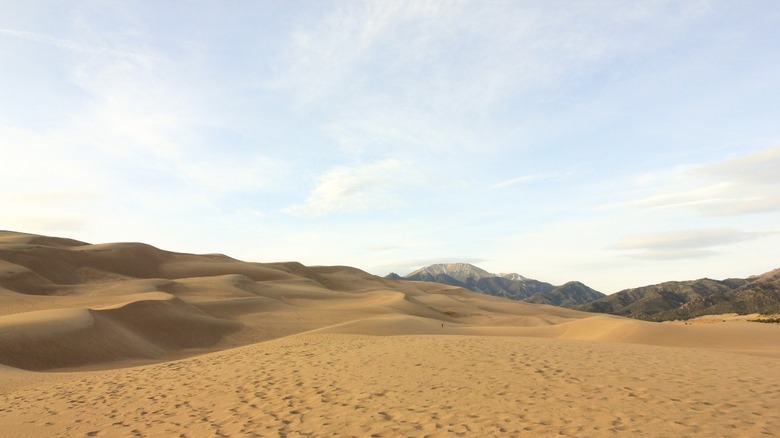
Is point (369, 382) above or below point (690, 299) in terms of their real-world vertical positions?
below

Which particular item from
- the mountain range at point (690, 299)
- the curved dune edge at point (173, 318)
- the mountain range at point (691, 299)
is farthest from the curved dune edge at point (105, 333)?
the mountain range at point (690, 299)

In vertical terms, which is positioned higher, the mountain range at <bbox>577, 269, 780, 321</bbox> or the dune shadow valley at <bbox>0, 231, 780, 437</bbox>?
the mountain range at <bbox>577, 269, 780, 321</bbox>

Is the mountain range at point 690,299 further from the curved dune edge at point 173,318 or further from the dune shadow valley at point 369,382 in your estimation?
the dune shadow valley at point 369,382

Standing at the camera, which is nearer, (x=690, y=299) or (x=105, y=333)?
(x=105, y=333)

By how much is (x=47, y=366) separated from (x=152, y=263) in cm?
3588

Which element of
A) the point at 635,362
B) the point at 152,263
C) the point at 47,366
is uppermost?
the point at 152,263

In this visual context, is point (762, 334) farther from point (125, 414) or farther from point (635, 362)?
point (125, 414)

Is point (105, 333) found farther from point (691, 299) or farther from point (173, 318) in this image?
point (691, 299)

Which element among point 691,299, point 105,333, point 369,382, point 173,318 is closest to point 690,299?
point 691,299

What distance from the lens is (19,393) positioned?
1052 cm

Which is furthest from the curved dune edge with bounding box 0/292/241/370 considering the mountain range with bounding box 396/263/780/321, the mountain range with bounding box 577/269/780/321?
the mountain range with bounding box 396/263/780/321

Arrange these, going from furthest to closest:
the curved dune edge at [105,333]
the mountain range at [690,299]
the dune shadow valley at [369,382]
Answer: the mountain range at [690,299]
the curved dune edge at [105,333]
the dune shadow valley at [369,382]

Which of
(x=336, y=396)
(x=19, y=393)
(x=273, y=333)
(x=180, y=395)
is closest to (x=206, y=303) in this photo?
(x=273, y=333)

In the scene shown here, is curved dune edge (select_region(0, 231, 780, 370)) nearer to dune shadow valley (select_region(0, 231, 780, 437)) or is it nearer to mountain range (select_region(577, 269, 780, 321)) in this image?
dune shadow valley (select_region(0, 231, 780, 437))
